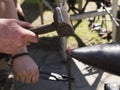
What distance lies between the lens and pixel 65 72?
280cm

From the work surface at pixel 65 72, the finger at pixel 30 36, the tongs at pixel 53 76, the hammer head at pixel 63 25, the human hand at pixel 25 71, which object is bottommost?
the work surface at pixel 65 72

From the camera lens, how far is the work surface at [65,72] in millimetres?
2613

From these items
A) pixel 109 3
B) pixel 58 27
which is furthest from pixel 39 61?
pixel 58 27

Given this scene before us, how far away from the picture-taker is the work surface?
2613mm

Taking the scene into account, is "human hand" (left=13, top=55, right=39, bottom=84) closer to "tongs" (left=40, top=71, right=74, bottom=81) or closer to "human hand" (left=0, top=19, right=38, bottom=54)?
"tongs" (left=40, top=71, right=74, bottom=81)

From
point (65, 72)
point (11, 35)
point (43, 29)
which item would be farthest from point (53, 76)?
point (65, 72)

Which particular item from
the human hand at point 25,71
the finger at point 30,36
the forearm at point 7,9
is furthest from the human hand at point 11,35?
the forearm at point 7,9

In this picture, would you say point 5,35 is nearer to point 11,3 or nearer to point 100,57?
point 100,57

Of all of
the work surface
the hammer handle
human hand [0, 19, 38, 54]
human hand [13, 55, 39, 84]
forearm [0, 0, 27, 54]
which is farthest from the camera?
the work surface

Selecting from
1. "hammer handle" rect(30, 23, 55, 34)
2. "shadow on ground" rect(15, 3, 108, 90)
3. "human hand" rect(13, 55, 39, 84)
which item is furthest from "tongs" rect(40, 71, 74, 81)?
"shadow on ground" rect(15, 3, 108, 90)

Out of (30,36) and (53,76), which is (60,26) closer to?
(30,36)

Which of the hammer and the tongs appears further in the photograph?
the tongs

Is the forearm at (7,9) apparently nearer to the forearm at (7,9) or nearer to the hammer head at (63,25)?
the forearm at (7,9)

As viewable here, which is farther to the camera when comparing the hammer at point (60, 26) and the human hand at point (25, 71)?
the human hand at point (25, 71)
